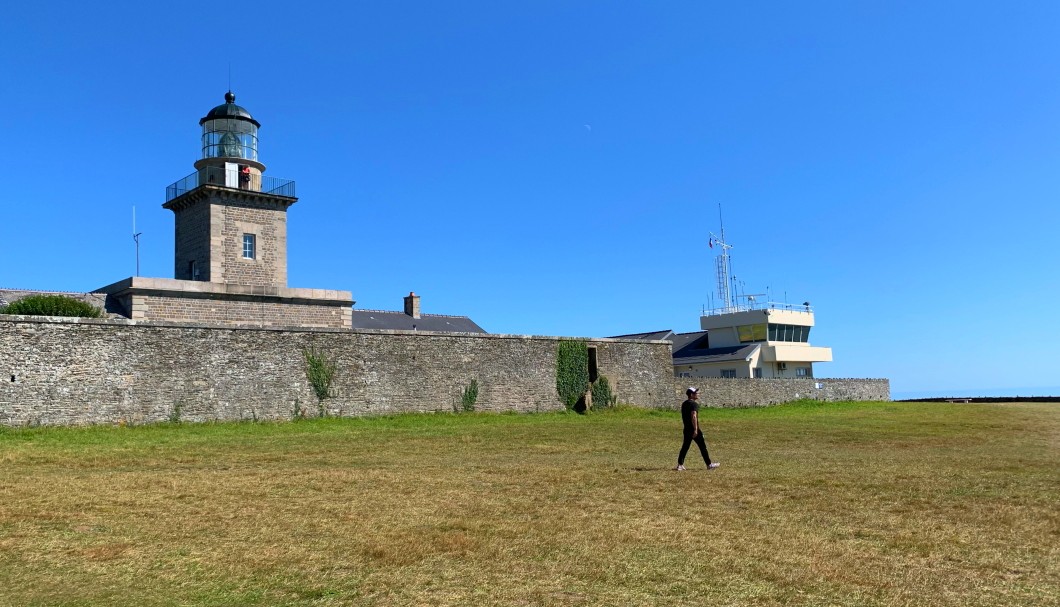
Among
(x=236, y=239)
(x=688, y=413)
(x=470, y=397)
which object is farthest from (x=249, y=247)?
(x=688, y=413)

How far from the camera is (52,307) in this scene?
26562 mm

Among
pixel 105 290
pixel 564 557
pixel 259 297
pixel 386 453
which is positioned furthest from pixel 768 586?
pixel 105 290

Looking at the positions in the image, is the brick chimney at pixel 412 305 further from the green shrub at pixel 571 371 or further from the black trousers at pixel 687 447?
the black trousers at pixel 687 447

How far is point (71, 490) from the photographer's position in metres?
10.5

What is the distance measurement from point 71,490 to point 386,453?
6.50m

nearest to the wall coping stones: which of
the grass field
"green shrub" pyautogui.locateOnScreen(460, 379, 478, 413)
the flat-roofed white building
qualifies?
"green shrub" pyautogui.locateOnScreen(460, 379, 478, 413)

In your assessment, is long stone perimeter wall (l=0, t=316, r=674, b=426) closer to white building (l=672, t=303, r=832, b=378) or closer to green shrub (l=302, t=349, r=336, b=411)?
green shrub (l=302, t=349, r=336, b=411)

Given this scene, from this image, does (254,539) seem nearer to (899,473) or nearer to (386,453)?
(386,453)

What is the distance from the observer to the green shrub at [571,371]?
31156mm

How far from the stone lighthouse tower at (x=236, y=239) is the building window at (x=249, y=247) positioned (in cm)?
4

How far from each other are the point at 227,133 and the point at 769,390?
94.3 feet

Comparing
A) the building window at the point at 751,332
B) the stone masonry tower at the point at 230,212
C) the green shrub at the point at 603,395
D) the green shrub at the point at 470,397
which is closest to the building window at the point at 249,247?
the stone masonry tower at the point at 230,212

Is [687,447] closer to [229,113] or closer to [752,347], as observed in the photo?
[229,113]

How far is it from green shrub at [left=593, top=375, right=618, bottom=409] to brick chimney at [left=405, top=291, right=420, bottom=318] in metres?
18.2
